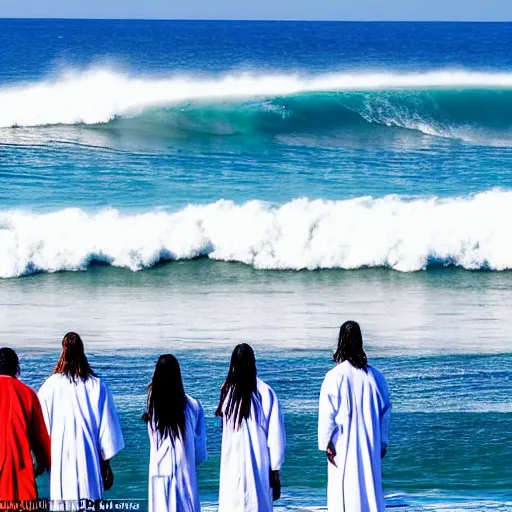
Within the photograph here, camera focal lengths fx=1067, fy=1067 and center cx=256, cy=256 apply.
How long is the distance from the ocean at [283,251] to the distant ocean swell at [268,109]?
0.27ft

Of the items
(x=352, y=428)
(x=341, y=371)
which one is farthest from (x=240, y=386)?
(x=352, y=428)

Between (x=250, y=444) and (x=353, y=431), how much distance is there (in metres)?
0.48

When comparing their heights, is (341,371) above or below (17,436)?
above

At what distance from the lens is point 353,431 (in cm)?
461

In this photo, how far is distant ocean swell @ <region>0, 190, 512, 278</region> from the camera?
40.9 ft

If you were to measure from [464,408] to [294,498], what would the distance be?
→ 1793 millimetres

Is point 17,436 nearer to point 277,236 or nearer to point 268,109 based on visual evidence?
point 277,236

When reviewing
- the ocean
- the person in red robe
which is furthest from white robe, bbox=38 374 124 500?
the ocean

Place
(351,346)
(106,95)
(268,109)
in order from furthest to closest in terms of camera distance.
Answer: (106,95) < (268,109) < (351,346)

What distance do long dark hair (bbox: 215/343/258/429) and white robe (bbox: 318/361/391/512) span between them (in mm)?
370

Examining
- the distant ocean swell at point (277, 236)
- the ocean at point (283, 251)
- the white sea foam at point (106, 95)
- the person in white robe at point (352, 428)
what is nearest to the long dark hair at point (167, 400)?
the person in white robe at point (352, 428)

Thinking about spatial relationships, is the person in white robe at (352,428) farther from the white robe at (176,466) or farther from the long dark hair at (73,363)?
the long dark hair at (73,363)

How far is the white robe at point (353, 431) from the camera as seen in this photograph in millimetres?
4570

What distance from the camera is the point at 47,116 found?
1997cm
